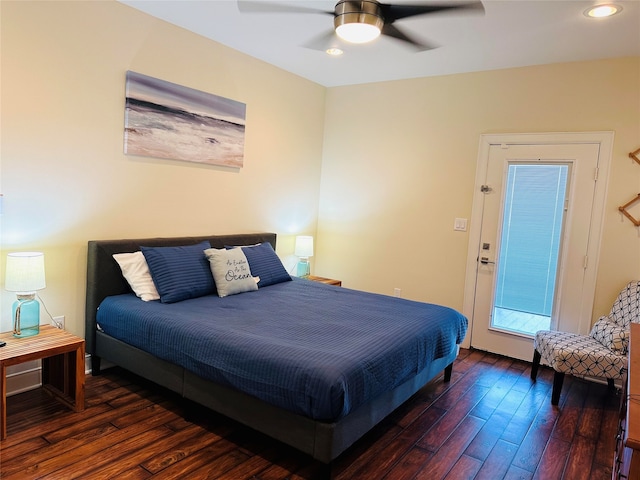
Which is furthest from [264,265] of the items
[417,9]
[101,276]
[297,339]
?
[417,9]

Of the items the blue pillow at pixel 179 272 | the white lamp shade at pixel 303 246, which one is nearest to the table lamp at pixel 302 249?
the white lamp shade at pixel 303 246

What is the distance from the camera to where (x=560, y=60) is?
367 centimetres

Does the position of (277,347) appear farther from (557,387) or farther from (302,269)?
(302,269)

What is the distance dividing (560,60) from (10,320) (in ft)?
14.9

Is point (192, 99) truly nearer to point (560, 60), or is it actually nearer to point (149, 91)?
point (149, 91)

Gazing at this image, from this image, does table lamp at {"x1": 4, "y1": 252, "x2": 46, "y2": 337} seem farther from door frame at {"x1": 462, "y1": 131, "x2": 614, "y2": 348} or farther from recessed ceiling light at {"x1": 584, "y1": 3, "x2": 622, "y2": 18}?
recessed ceiling light at {"x1": 584, "y1": 3, "x2": 622, "y2": 18}

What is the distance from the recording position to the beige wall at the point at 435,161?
3.55m

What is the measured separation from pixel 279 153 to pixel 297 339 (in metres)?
2.64

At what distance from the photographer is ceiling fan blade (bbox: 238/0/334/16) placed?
250 centimetres

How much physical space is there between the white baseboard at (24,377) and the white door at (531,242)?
3589mm

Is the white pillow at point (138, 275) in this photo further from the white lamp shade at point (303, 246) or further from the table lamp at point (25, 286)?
the white lamp shade at point (303, 246)

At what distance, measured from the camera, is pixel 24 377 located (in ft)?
9.36

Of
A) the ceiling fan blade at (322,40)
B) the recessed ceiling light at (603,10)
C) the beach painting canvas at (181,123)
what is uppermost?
A: the recessed ceiling light at (603,10)

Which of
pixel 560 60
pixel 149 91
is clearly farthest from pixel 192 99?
pixel 560 60
